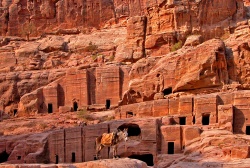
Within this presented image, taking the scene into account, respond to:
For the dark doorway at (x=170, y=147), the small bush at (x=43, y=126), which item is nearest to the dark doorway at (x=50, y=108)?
the small bush at (x=43, y=126)

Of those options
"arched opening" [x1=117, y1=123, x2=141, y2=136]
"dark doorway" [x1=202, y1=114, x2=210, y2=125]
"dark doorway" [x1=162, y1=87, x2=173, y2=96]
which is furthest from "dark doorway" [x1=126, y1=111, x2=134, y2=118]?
"dark doorway" [x1=202, y1=114, x2=210, y2=125]

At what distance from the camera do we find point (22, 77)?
59.9 meters

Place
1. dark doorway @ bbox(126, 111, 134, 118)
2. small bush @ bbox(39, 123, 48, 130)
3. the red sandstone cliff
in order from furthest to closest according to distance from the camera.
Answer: small bush @ bbox(39, 123, 48, 130)
dark doorway @ bbox(126, 111, 134, 118)
the red sandstone cliff

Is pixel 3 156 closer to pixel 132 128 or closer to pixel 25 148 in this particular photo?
pixel 25 148

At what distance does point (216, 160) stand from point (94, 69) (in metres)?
26.1

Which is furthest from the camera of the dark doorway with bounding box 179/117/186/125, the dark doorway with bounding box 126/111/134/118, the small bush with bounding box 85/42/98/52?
the small bush with bounding box 85/42/98/52

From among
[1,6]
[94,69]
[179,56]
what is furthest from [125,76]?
[1,6]

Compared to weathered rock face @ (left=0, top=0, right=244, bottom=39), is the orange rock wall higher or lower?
lower

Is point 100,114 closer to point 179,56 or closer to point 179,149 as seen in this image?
point 179,56

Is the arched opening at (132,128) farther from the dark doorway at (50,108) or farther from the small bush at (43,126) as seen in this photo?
the dark doorway at (50,108)

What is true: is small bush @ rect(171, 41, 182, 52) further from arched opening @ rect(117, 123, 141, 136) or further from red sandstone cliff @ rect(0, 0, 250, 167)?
arched opening @ rect(117, 123, 141, 136)

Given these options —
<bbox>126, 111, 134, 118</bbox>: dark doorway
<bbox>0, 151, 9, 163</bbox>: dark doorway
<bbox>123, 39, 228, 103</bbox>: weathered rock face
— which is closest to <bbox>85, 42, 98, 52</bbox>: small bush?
<bbox>123, 39, 228, 103</bbox>: weathered rock face

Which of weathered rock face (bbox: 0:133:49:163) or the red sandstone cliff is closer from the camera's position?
the red sandstone cliff

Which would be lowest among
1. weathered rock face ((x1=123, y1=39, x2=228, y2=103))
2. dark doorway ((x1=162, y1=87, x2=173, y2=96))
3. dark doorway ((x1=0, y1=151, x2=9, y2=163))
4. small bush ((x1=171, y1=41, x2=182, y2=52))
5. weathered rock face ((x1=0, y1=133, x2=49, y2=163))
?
dark doorway ((x1=0, y1=151, x2=9, y2=163))
